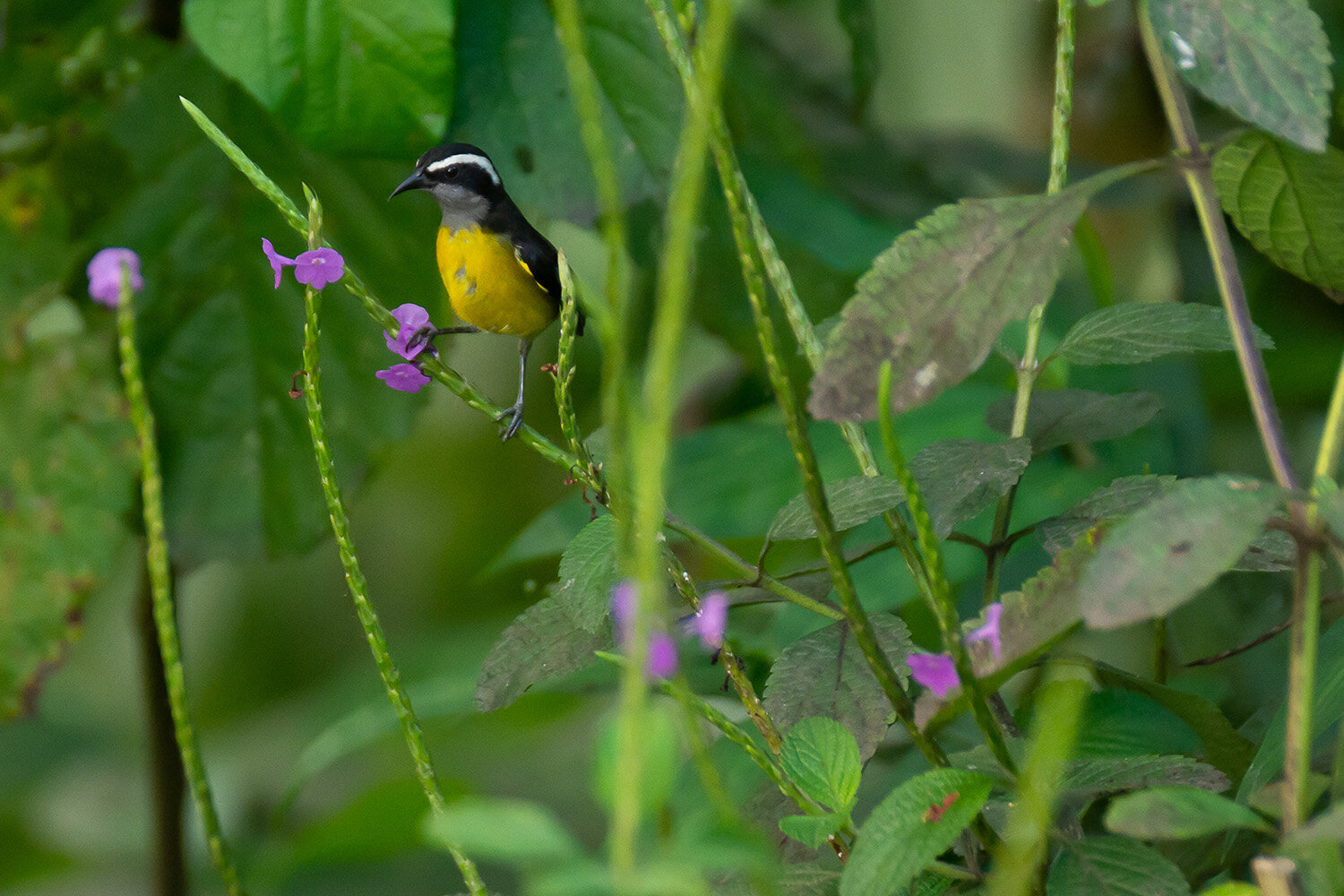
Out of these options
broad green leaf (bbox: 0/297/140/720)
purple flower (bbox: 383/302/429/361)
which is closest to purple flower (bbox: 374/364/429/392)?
purple flower (bbox: 383/302/429/361)

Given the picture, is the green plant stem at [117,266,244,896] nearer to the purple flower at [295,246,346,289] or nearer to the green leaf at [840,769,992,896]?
the purple flower at [295,246,346,289]

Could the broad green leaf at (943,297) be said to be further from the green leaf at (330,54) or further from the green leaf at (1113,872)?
the green leaf at (330,54)

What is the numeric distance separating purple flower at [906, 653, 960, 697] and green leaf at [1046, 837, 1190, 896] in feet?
0.17

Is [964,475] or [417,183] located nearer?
[964,475]

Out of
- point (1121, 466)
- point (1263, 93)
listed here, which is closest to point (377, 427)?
point (1121, 466)

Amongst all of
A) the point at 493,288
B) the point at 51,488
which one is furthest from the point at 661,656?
the point at 51,488

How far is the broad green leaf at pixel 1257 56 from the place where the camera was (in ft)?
0.91

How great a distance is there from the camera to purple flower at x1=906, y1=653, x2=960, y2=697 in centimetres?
30

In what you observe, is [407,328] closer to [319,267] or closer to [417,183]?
[319,267]

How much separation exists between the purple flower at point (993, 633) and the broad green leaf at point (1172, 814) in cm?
6

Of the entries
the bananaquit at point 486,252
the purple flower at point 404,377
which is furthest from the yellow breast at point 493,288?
the purple flower at point 404,377

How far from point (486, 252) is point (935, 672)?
0.98ft

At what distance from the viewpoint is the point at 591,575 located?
0.33 metres

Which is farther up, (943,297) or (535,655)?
(943,297)
